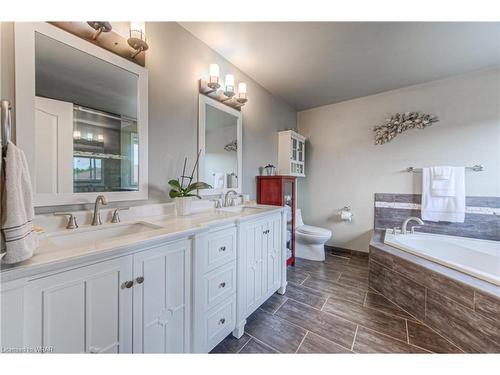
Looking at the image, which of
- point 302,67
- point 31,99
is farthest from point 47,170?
point 302,67

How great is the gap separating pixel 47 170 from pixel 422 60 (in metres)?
3.23

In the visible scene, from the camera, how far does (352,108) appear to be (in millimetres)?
3043

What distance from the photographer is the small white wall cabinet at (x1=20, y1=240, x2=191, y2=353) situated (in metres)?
0.62

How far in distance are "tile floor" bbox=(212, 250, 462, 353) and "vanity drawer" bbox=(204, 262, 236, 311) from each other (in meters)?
0.37

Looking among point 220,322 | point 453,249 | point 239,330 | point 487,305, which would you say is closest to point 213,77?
point 220,322

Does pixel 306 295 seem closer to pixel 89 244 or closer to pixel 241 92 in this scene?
pixel 89 244

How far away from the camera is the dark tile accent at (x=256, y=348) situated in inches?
50.9

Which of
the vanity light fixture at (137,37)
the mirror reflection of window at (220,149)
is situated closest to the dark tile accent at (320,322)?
the mirror reflection of window at (220,149)

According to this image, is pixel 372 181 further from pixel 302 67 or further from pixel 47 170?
pixel 47 170

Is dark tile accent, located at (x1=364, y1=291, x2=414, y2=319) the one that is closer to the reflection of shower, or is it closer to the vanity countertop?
the vanity countertop

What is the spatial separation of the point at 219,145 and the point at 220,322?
1.49 metres

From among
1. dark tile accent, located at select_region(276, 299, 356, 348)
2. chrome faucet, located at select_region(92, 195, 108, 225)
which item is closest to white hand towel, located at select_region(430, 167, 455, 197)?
dark tile accent, located at select_region(276, 299, 356, 348)

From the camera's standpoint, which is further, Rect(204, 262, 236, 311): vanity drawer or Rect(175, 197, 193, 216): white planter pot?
Rect(175, 197, 193, 216): white planter pot

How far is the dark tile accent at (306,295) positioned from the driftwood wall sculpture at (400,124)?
89.0 inches
